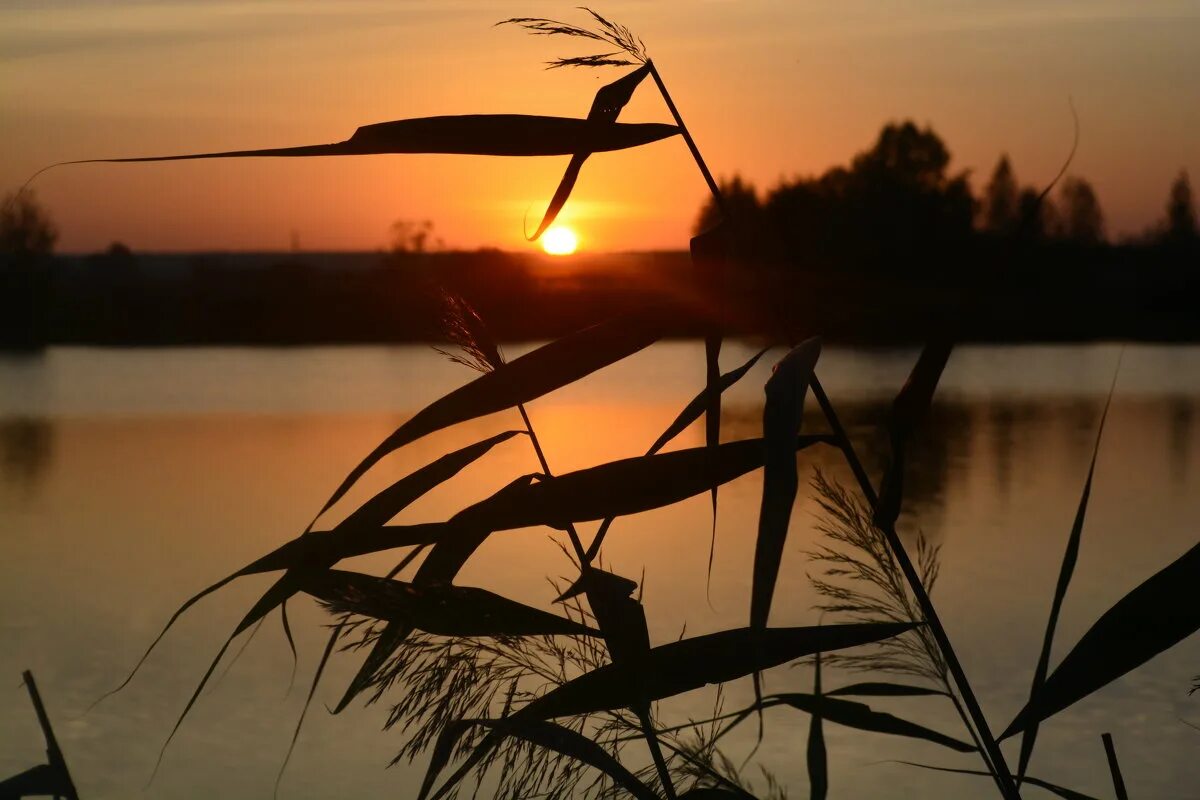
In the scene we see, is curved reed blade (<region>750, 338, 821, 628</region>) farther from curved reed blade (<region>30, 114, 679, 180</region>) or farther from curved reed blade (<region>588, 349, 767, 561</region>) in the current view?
curved reed blade (<region>30, 114, 679, 180</region>)

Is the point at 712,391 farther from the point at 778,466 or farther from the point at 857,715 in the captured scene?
the point at 857,715

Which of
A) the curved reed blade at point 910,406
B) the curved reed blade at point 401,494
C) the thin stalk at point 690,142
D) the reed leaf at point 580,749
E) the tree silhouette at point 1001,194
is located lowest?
the reed leaf at point 580,749

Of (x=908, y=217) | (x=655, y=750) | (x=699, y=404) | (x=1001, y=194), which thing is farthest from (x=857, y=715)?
(x=1001, y=194)

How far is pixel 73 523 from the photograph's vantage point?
8.66 m

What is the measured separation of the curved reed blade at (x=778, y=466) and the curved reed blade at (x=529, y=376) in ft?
0.41

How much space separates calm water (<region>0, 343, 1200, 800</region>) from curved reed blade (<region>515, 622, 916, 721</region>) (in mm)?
3627

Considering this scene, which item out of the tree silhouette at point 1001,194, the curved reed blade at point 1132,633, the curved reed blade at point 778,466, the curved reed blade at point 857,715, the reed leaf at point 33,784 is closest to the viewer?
the curved reed blade at point 778,466

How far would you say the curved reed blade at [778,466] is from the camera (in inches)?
20.3

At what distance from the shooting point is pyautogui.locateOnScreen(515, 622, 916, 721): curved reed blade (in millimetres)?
762

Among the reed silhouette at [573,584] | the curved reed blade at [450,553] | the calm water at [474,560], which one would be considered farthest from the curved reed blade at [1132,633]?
the calm water at [474,560]

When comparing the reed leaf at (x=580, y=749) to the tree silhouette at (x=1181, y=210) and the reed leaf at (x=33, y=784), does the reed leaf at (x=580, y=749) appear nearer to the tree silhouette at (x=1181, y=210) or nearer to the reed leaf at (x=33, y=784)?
the reed leaf at (x=33, y=784)

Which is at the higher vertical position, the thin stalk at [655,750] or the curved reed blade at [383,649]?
the curved reed blade at [383,649]

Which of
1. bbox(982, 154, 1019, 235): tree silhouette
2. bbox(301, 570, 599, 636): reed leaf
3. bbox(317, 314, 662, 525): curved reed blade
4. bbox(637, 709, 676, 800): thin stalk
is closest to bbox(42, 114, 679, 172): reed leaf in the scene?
bbox(317, 314, 662, 525): curved reed blade

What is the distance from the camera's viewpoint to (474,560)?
700 centimetres
